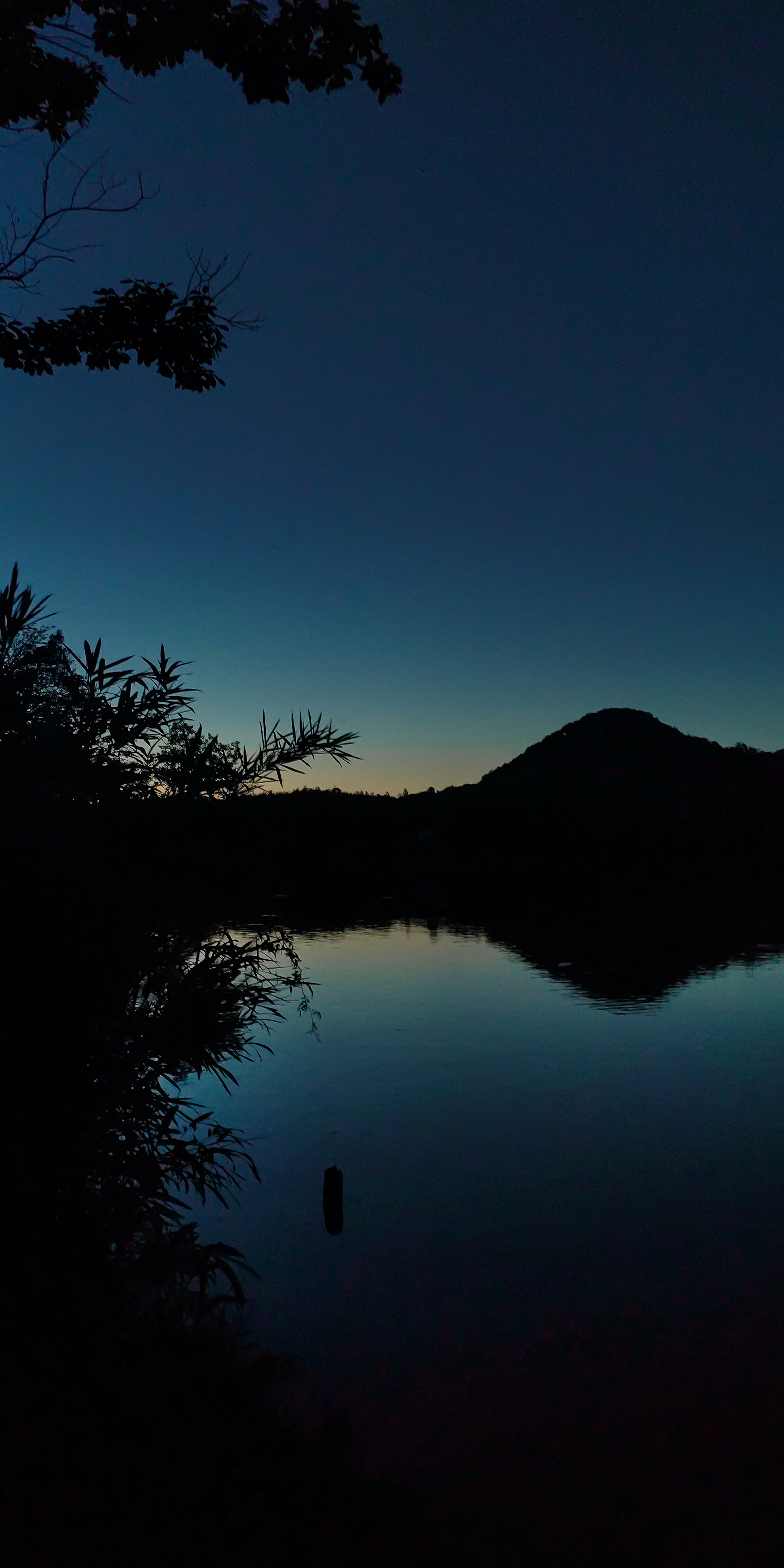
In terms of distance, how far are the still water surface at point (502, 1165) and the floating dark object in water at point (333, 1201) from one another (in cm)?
14

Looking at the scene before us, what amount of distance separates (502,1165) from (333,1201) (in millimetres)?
4779

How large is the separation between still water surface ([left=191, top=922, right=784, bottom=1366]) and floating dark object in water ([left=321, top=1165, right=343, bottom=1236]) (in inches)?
5.5

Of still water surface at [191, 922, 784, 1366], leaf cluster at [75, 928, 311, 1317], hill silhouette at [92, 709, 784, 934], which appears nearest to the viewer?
leaf cluster at [75, 928, 311, 1317]

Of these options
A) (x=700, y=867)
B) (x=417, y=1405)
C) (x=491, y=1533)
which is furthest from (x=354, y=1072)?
(x=700, y=867)

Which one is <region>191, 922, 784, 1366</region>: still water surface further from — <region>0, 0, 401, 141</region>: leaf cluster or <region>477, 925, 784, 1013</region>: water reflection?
<region>0, 0, 401, 141</region>: leaf cluster

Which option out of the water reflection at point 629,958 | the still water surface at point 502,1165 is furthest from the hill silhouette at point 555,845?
the still water surface at point 502,1165

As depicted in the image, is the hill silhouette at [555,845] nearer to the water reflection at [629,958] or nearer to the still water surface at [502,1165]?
the water reflection at [629,958]

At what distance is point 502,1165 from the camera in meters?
17.8

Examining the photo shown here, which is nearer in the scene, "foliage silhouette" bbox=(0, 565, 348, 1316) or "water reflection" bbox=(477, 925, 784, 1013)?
"foliage silhouette" bbox=(0, 565, 348, 1316)

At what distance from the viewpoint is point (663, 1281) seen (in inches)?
502

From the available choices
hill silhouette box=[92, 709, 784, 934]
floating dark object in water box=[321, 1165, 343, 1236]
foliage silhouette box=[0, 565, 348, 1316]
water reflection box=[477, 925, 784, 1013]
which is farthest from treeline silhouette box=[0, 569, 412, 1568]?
hill silhouette box=[92, 709, 784, 934]

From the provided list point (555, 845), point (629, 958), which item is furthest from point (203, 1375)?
point (555, 845)

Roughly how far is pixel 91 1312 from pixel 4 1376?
1100 millimetres

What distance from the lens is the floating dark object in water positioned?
45.4ft
